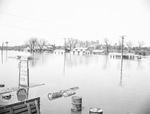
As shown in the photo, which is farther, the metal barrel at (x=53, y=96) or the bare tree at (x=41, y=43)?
the bare tree at (x=41, y=43)

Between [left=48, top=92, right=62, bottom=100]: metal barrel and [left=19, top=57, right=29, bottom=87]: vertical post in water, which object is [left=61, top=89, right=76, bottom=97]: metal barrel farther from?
[left=19, top=57, right=29, bottom=87]: vertical post in water

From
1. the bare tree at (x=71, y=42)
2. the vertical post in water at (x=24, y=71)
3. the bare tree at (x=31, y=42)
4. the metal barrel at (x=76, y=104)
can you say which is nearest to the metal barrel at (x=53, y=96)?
the vertical post in water at (x=24, y=71)

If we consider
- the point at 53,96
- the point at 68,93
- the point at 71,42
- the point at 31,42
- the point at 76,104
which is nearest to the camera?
the point at 76,104

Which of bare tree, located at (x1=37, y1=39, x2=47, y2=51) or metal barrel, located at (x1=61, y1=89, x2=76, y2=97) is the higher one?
bare tree, located at (x1=37, y1=39, x2=47, y2=51)

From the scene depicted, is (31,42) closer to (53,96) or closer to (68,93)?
(68,93)

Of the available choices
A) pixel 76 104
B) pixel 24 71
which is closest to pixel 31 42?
pixel 24 71

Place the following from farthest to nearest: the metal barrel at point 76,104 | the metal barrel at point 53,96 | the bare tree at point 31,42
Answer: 1. the bare tree at point 31,42
2. the metal barrel at point 53,96
3. the metal barrel at point 76,104

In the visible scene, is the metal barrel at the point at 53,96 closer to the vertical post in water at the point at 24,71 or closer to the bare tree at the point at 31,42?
the vertical post in water at the point at 24,71

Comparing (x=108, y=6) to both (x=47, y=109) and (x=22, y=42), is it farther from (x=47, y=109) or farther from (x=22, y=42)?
(x=47, y=109)

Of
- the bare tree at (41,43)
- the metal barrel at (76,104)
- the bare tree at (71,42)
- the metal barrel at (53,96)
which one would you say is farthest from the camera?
the bare tree at (71,42)

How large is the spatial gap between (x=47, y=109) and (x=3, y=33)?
200 cm

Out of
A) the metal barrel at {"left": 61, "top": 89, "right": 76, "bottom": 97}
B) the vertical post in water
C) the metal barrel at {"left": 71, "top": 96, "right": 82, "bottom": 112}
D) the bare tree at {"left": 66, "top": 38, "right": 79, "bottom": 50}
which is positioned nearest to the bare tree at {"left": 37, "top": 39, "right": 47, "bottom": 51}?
the bare tree at {"left": 66, "top": 38, "right": 79, "bottom": 50}

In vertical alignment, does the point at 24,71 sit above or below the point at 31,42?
below

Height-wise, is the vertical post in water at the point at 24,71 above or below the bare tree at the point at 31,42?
below
